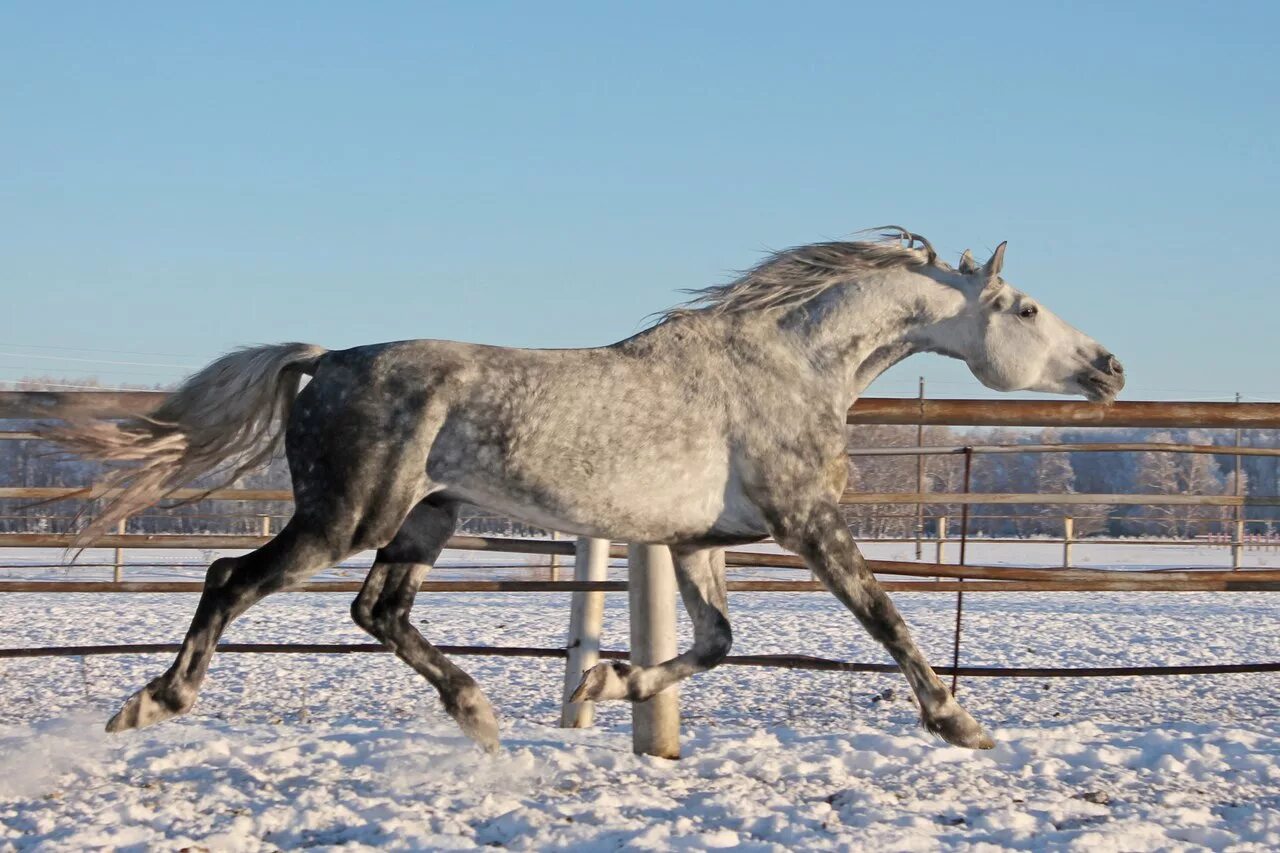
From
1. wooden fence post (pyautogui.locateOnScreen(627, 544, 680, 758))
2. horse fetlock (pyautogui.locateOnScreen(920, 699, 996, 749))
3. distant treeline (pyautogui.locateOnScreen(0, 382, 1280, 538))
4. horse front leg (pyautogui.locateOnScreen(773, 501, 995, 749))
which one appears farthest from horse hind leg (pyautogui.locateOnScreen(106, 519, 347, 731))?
distant treeline (pyautogui.locateOnScreen(0, 382, 1280, 538))

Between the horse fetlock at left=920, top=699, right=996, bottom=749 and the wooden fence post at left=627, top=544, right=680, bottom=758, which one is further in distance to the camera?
the wooden fence post at left=627, top=544, right=680, bottom=758

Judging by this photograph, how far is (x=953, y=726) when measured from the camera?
360 centimetres

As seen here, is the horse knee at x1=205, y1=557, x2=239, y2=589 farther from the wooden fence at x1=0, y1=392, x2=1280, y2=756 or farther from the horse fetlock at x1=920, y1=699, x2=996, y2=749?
the horse fetlock at x1=920, y1=699, x2=996, y2=749

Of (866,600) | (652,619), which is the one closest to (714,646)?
(652,619)

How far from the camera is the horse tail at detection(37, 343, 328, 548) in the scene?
367 cm

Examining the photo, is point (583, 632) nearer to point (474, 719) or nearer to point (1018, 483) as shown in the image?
point (474, 719)

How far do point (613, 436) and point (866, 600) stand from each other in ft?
2.79

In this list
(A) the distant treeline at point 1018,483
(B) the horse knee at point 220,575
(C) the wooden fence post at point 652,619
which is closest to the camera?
(B) the horse knee at point 220,575

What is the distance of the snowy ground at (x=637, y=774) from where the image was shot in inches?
119

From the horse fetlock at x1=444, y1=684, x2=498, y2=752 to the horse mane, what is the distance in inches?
48.8

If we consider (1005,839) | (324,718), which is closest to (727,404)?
(1005,839)

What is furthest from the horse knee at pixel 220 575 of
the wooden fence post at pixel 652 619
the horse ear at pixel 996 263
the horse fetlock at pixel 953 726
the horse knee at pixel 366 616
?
the horse ear at pixel 996 263

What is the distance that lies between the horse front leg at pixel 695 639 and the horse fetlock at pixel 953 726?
599 millimetres

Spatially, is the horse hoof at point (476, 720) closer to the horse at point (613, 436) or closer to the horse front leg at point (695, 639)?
the horse at point (613, 436)
